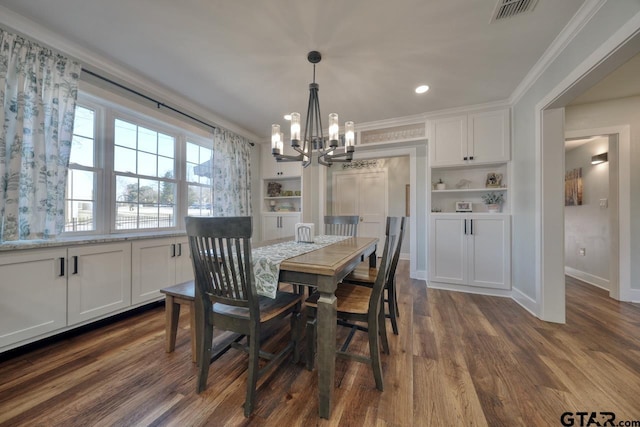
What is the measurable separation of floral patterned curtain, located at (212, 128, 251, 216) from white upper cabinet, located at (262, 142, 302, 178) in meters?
0.47

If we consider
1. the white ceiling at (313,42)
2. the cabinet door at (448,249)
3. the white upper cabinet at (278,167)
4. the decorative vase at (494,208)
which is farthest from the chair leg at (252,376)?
the decorative vase at (494,208)

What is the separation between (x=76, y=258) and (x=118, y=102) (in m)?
1.57

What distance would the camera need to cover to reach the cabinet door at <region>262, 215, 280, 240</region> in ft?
14.5

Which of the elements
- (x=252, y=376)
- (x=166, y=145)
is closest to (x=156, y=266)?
(x=166, y=145)

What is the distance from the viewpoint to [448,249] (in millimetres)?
3303

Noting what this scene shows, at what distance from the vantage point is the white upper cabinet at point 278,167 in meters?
4.29

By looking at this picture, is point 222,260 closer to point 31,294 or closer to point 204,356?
point 204,356

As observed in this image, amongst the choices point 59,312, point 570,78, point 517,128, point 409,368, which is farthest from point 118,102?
point 517,128

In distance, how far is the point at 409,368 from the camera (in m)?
1.61

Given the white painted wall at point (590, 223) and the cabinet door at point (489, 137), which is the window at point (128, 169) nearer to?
the cabinet door at point (489, 137)

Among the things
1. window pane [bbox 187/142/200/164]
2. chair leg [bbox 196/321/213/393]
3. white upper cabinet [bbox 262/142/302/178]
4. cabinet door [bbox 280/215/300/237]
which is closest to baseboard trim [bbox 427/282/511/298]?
cabinet door [bbox 280/215/300/237]

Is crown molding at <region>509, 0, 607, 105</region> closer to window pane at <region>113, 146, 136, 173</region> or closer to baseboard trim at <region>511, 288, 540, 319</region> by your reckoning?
baseboard trim at <region>511, 288, 540, 319</region>

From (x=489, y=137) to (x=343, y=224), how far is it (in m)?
2.24

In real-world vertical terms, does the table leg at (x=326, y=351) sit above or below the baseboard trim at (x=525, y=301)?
above
